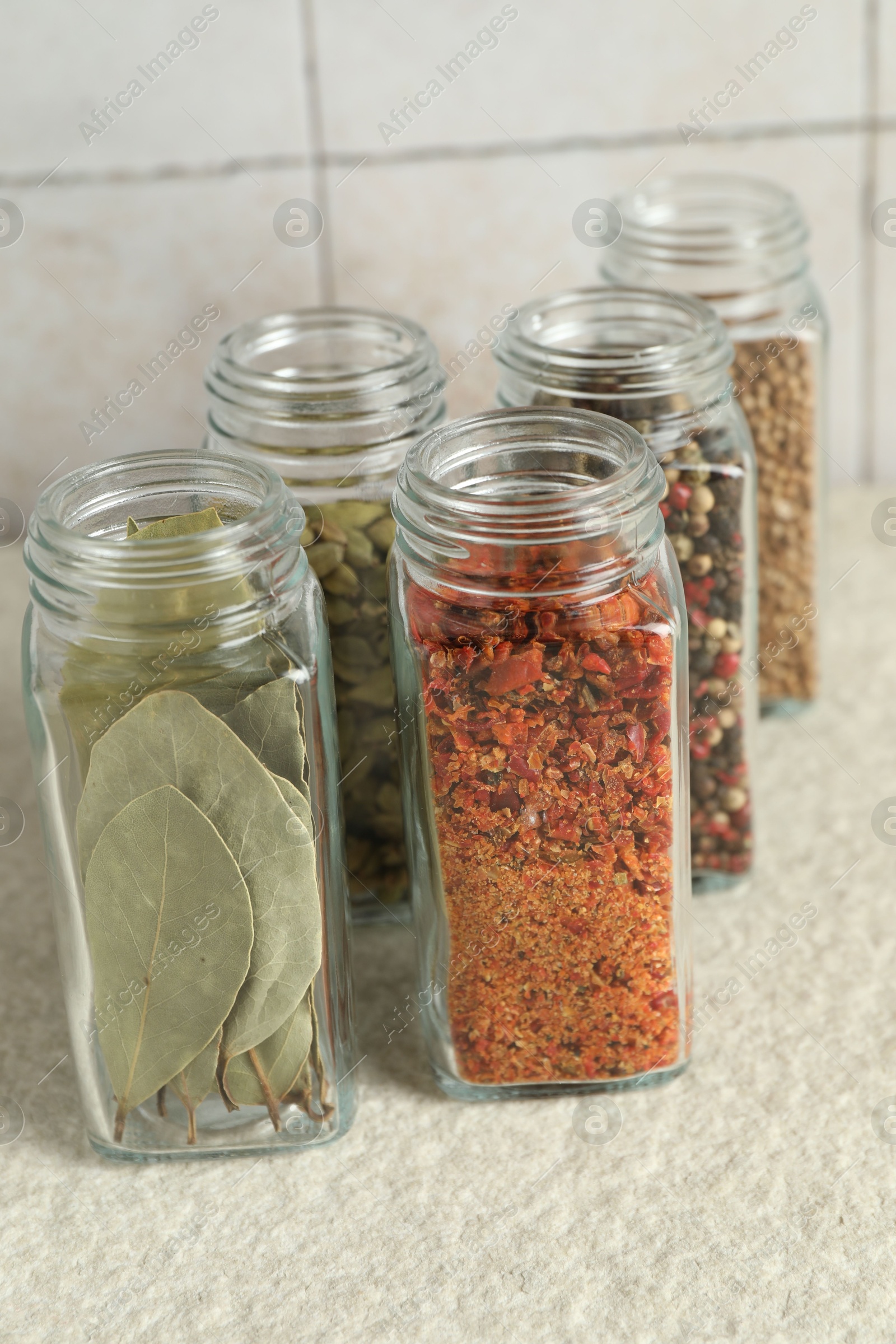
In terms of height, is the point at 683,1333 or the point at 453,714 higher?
the point at 453,714

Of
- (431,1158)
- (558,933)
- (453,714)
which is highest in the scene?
(453,714)

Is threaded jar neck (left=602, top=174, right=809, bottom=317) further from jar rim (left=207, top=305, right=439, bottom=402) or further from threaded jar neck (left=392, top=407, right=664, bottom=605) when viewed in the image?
threaded jar neck (left=392, top=407, right=664, bottom=605)

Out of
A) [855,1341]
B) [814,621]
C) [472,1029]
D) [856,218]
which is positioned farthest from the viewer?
[856,218]

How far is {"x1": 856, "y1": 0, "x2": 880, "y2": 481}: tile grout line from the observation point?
102 cm


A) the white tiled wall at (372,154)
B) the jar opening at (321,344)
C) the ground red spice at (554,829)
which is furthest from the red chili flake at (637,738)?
the white tiled wall at (372,154)

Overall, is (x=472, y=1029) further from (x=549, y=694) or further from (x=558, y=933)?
(x=549, y=694)

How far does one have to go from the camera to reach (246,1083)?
60 cm

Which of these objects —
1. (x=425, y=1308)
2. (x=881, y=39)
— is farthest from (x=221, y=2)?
(x=425, y=1308)

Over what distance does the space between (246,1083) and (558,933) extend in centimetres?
16

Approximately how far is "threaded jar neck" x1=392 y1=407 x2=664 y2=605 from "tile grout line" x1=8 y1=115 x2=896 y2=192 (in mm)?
509

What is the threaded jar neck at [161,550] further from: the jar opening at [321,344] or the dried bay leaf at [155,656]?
the jar opening at [321,344]

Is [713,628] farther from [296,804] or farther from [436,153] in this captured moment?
[436,153]

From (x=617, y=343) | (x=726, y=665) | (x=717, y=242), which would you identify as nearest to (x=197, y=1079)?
(x=726, y=665)

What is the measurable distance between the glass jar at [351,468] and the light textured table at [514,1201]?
0.46 ft
